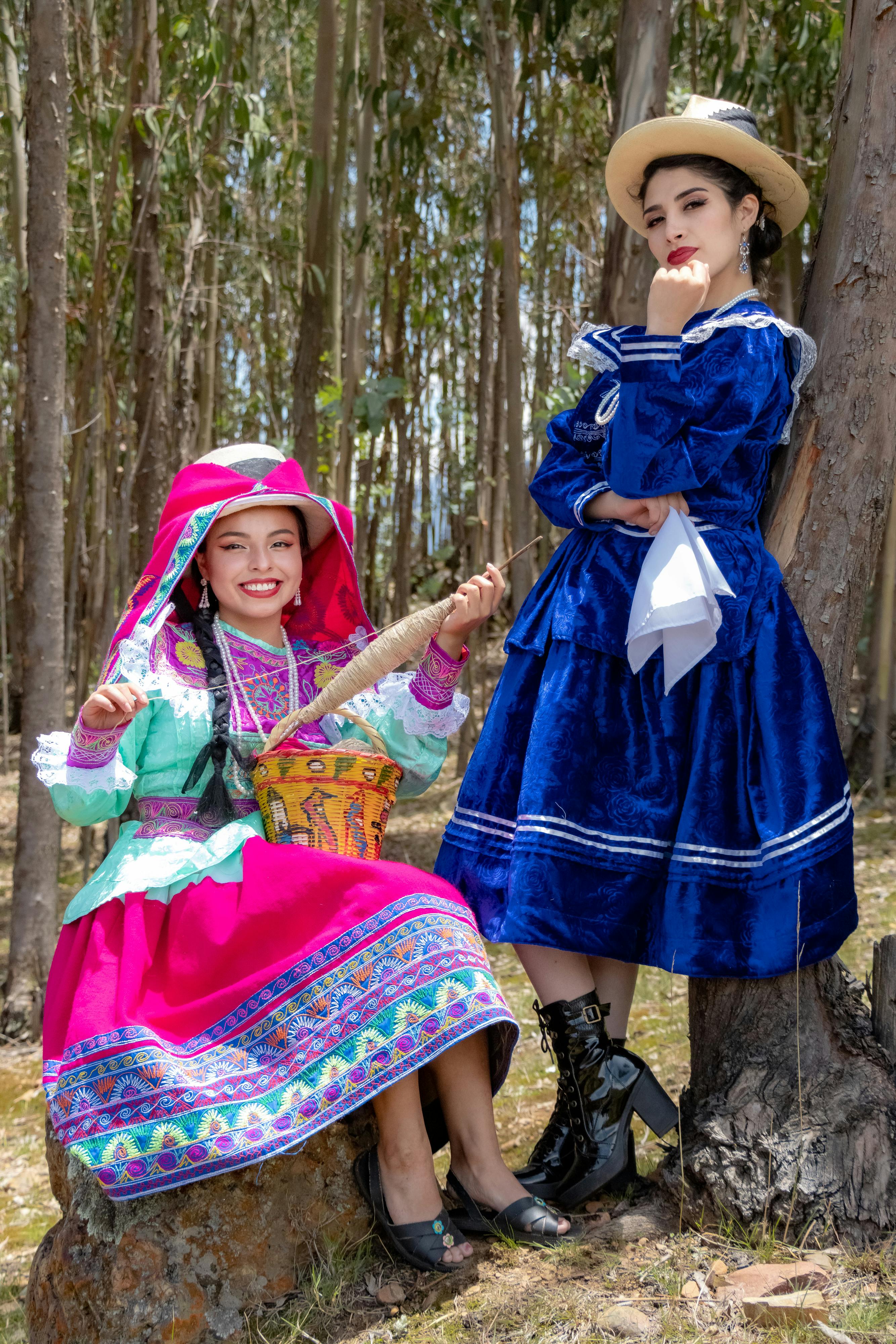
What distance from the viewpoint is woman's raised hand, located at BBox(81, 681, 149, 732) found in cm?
202

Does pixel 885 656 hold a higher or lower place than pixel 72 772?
higher

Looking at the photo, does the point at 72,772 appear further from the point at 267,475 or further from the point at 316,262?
the point at 316,262

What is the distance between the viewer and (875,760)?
6.06 m

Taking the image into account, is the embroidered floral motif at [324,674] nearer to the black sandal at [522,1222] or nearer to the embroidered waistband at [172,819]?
the embroidered waistband at [172,819]

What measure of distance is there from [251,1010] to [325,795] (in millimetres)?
403

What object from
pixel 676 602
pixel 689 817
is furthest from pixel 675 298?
pixel 689 817

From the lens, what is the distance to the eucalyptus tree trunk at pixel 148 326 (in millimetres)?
4898

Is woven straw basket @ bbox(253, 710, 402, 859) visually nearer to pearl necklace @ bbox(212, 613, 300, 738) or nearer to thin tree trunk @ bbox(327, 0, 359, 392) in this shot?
pearl necklace @ bbox(212, 613, 300, 738)

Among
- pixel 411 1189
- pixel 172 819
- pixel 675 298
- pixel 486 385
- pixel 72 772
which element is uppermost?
pixel 486 385

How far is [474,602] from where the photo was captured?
2.21 metres

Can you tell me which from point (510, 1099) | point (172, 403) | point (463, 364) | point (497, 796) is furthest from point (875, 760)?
point (463, 364)

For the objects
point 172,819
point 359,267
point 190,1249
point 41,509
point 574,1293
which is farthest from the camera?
point 359,267

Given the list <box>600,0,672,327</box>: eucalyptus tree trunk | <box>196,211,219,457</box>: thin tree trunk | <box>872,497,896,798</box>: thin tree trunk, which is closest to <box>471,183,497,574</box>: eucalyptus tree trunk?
<box>196,211,219,457</box>: thin tree trunk

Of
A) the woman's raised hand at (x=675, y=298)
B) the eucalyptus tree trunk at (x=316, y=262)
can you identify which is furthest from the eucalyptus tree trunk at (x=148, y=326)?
the woman's raised hand at (x=675, y=298)
